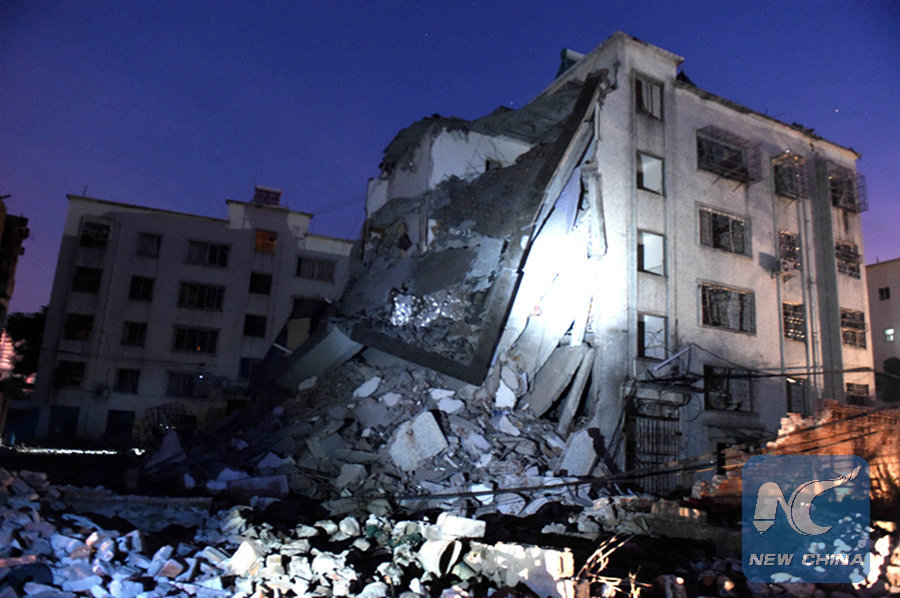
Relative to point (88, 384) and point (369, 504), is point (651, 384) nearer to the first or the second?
point (369, 504)

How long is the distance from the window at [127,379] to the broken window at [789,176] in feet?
86.8

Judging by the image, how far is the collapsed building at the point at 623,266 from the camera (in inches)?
586

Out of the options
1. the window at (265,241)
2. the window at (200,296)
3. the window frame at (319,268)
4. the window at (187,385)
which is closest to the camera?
the window at (187,385)

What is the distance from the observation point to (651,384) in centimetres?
1558

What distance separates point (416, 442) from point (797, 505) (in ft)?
22.5

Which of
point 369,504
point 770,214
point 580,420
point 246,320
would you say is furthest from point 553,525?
point 246,320

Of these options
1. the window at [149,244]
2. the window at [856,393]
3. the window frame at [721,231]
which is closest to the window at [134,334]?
the window at [149,244]

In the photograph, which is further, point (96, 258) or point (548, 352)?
point (96, 258)

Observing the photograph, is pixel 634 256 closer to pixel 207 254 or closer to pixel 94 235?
pixel 207 254

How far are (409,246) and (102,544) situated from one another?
13.6m

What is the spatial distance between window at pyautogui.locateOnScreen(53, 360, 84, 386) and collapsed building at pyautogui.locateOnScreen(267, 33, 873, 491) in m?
11.9

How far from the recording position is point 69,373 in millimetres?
25391

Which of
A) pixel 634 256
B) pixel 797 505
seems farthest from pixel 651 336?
pixel 797 505

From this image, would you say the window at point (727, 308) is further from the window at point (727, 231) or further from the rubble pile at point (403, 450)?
the rubble pile at point (403, 450)
